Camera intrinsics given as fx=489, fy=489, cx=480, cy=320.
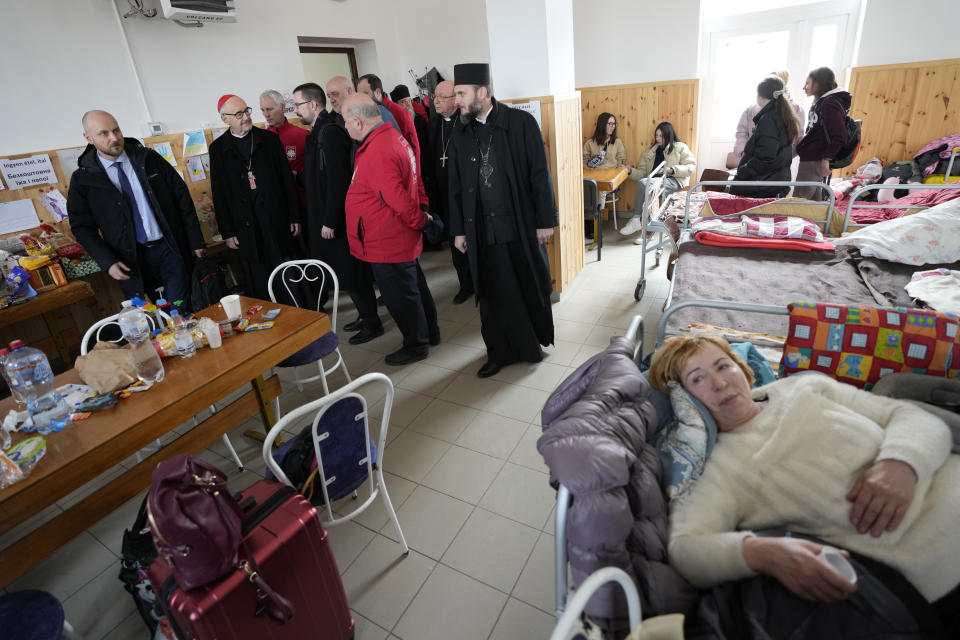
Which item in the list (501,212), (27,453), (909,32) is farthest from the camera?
(909,32)

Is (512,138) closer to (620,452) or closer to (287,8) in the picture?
(620,452)

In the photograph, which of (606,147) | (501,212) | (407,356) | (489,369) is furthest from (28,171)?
(606,147)

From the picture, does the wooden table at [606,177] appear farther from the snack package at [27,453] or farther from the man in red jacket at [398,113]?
the snack package at [27,453]

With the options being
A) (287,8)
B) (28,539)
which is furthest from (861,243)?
(287,8)

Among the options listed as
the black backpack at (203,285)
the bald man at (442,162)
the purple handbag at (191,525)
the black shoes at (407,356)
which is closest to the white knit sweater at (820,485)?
the purple handbag at (191,525)

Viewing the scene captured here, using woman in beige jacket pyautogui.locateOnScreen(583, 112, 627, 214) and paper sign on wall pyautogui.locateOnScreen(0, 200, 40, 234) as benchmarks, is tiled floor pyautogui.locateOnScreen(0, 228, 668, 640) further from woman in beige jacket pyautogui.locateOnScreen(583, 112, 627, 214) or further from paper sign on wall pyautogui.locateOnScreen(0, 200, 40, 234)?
woman in beige jacket pyautogui.locateOnScreen(583, 112, 627, 214)

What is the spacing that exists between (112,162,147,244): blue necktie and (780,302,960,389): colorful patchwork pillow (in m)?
3.38

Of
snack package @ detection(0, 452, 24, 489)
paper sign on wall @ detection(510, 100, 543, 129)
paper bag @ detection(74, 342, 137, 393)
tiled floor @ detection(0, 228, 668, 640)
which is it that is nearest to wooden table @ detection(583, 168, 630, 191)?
paper sign on wall @ detection(510, 100, 543, 129)

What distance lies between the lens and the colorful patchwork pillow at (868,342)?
1.33 meters

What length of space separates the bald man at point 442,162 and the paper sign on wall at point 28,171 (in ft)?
8.43

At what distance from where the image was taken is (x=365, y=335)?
3508mm

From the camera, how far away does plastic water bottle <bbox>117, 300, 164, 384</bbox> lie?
5.35 ft

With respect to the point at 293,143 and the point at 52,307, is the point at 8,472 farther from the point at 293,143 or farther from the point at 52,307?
the point at 293,143

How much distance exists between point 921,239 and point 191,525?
313 centimetres
